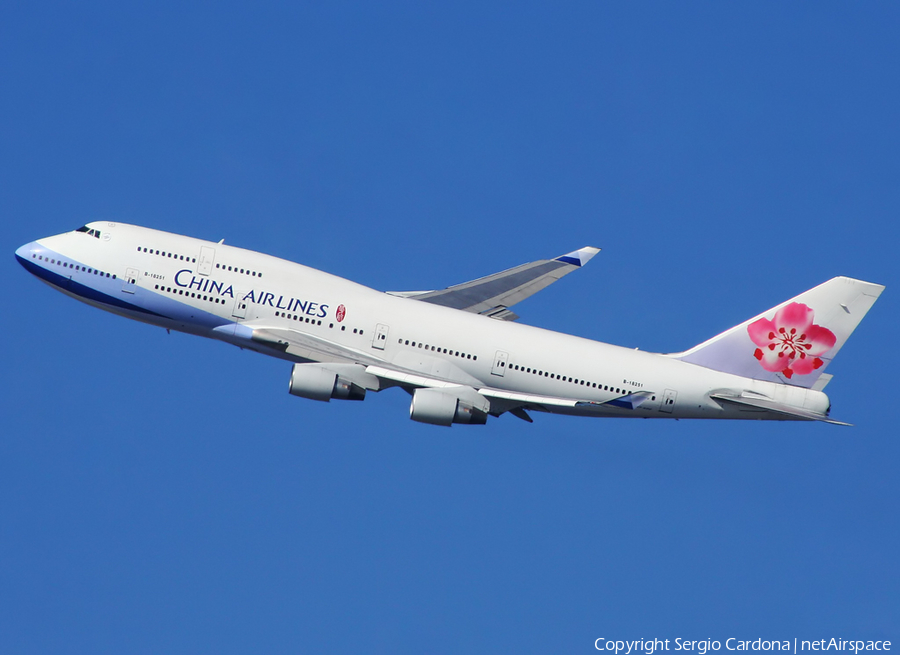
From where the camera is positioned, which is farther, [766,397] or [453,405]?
[766,397]

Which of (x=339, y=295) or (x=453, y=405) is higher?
(x=339, y=295)

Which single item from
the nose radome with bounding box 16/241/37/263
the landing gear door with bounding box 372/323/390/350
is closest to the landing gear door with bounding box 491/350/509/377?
the landing gear door with bounding box 372/323/390/350

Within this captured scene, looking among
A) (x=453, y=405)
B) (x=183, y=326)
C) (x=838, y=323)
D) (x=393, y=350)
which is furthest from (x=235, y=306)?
(x=838, y=323)

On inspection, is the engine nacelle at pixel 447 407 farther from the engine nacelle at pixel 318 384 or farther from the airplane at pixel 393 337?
the engine nacelle at pixel 318 384

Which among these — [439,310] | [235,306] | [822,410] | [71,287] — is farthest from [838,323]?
[71,287]

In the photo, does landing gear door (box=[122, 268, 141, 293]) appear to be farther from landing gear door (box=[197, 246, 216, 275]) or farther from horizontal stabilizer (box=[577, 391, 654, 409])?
horizontal stabilizer (box=[577, 391, 654, 409])

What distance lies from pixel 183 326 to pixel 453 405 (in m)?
14.9

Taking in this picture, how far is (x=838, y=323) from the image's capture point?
57.6 meters

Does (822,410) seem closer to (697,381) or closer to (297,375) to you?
(697,381)

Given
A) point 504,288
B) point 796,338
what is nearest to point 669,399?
point 796,338

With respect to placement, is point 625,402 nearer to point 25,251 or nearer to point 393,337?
point 393,337

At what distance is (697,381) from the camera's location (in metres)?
57.2

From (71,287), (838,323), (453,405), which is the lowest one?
(453,405)

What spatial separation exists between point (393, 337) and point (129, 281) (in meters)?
Result: 13.9
